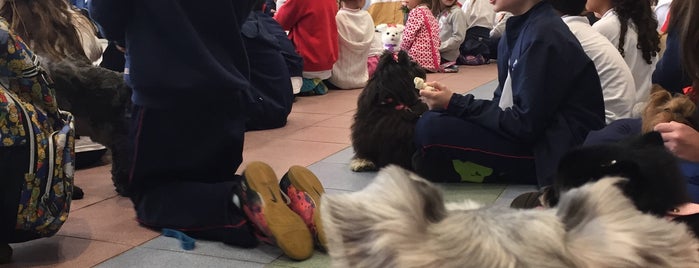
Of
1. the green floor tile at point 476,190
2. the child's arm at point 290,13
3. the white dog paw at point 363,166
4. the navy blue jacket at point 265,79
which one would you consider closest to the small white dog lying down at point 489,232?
the green floor tile at point 476,190

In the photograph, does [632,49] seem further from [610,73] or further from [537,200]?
[537,200]

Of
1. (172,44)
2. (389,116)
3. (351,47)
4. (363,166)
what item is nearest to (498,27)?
(351,47)

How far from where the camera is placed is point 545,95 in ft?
8.80

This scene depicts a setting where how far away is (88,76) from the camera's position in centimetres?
280

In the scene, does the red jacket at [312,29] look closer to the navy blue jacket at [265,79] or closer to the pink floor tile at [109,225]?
the navy blue jacket at [265,79]

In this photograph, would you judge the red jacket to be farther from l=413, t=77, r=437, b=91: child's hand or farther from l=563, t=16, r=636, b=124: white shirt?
l=563, t=16, r=636, b=124: white shirt

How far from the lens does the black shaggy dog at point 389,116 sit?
314 centimetres

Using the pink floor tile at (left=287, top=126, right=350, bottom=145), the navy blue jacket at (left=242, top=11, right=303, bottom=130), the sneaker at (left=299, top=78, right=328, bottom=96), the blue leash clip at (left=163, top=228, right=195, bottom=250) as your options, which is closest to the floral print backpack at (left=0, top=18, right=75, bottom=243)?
the blue leash clip at (left=163, top=228, right=195, bottom=250)

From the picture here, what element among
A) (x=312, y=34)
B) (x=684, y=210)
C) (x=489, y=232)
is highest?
(x=489, y=232)

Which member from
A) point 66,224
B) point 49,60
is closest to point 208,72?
point 66,224

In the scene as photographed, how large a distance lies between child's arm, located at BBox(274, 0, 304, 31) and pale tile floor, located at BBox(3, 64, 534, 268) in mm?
1280

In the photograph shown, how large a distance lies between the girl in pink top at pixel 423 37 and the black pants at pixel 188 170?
4.45 m

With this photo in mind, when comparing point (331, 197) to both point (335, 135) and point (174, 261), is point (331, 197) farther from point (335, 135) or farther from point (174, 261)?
point (335, 135)

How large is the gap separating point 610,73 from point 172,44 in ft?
6.06
